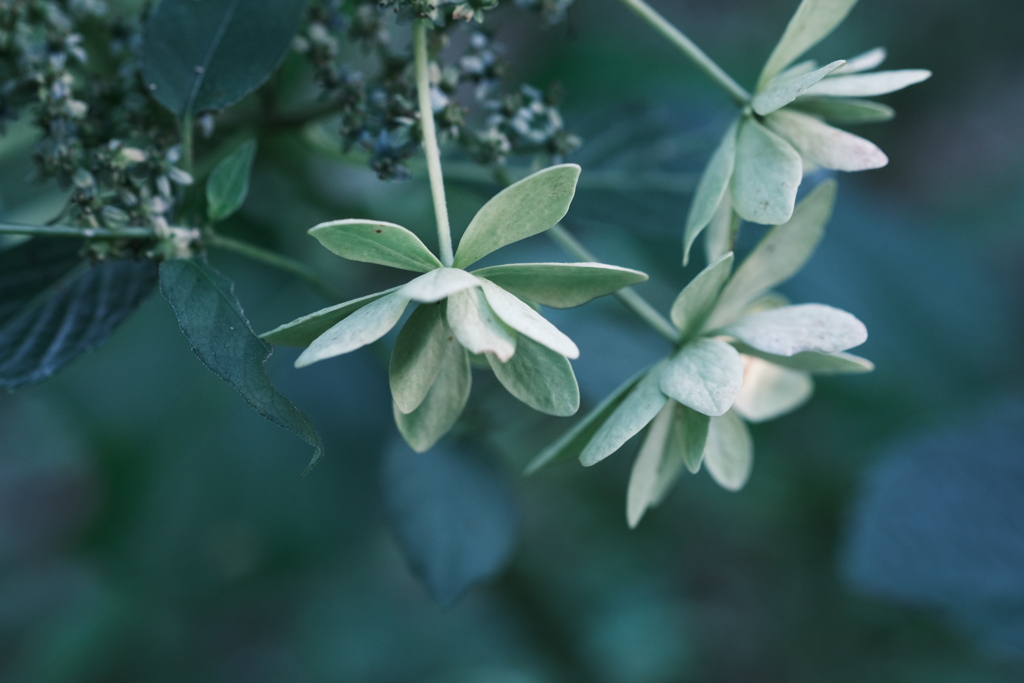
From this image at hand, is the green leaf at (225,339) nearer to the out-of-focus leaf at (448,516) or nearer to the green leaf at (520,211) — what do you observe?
the green leaf at (520,211)

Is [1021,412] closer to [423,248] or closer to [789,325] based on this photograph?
[789,325]

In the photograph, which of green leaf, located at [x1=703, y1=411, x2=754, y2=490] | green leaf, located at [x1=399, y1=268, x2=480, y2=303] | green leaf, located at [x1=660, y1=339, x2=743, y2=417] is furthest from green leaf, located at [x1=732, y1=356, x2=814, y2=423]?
green leaf, located at [x1=399, y1=268, x2=480, y2=303]

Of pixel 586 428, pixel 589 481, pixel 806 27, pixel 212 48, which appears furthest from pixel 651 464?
pixel 589 481

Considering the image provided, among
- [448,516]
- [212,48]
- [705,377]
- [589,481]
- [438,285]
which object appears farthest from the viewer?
[589,481]

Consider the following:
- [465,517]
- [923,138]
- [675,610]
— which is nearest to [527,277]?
[465,517]

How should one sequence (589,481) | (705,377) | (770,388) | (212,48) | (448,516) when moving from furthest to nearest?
(589,481) → (448,516) → (770,388) → (212,48) → (705,377)

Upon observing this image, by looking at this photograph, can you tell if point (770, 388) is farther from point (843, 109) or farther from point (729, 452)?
point (843, 109)
